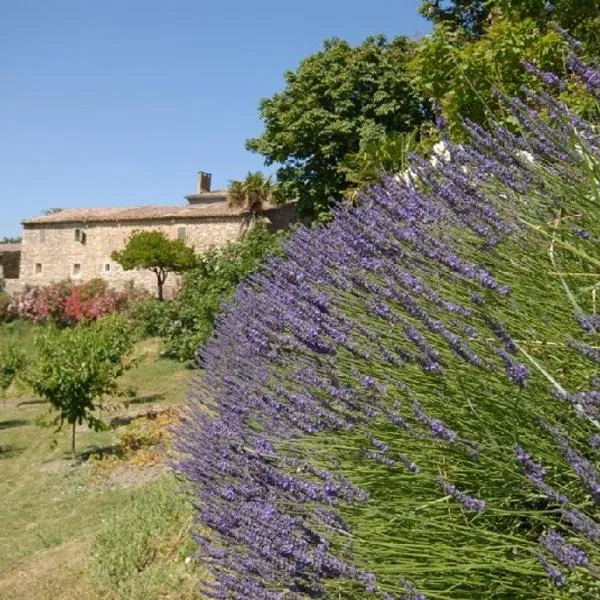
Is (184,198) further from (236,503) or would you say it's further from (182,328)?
(236,503)

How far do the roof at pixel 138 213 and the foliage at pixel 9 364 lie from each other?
13479mm

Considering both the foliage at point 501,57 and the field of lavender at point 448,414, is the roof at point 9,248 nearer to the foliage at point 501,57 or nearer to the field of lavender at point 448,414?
the foliage at point 501,57

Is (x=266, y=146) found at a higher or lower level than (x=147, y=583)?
higher

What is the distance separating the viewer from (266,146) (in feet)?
76.6

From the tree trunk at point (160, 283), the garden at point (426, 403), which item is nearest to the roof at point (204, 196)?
the tree trunk at point (160, 283)

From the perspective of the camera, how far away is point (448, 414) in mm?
1505

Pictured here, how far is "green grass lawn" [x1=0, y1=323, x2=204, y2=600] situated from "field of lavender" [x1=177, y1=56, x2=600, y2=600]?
6.00 ft

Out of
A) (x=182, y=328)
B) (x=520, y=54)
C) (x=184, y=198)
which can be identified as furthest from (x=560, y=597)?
(x=184, y=198)

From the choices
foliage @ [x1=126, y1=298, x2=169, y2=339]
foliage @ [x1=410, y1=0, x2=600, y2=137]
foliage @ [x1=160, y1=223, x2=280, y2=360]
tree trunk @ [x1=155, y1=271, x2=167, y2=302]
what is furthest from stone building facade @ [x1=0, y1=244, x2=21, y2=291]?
foliage @ [x1=410, y1=0, x2=600, y2=137]

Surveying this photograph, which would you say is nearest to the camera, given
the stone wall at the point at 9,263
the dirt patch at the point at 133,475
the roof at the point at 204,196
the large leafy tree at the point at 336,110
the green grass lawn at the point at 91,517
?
the green grass lawn at the point at 91,517

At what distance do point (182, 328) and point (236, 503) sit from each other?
1557 centimetres

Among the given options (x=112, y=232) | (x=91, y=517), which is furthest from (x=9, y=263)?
(x=91, y=517)

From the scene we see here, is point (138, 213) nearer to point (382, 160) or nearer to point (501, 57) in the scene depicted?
point (382, 160)

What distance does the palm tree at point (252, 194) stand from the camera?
26.7 meters
